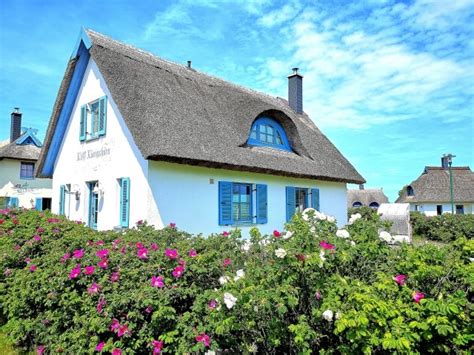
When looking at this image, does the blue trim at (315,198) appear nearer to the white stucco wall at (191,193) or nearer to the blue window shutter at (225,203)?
the white stucco wall at (191,193)

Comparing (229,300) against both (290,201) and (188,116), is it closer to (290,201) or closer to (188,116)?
(188,116)

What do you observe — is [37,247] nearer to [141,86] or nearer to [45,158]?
[141,86]

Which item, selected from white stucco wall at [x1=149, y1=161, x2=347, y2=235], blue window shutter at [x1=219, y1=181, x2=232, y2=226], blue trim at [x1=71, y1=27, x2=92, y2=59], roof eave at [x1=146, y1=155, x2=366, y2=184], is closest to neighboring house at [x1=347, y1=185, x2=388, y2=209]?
roof eave at [x1=146, y1=155, x2=366, y2=184]

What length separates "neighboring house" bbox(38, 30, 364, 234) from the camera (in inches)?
339

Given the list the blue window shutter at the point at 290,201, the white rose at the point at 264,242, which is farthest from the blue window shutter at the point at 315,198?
the white rose at the point at 264,242

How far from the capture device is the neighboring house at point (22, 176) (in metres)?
22.0

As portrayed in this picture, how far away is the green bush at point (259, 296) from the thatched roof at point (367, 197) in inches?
1766

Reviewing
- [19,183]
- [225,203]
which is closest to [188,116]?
[225,203]

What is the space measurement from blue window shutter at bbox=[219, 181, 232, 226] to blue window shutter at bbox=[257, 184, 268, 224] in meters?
1.29

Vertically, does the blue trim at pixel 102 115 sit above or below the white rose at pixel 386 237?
above

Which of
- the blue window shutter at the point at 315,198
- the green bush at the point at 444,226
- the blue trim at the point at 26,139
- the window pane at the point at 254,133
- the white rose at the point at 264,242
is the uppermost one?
the blue trim at the point at 26,139

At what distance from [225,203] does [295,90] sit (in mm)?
9947

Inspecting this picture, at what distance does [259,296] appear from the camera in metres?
2.54

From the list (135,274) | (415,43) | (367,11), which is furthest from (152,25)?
(415,43)
